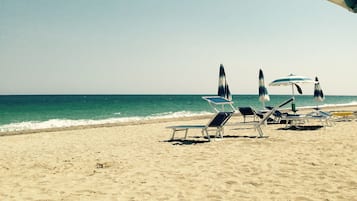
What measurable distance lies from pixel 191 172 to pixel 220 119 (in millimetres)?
3765

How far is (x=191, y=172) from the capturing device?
5117 mm

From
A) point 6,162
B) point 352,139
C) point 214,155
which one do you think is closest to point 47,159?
point 6,162

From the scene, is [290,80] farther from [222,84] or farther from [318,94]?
[318,94]

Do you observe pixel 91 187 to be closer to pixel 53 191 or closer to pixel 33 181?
pixel 53 191

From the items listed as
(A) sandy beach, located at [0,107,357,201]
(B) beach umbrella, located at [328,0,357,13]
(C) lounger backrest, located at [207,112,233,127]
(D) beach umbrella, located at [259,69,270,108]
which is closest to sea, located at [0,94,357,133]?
(D) beach umbrella, located at [259,69,270,108]

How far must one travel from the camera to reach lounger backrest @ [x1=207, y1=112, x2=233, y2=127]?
8625 mm

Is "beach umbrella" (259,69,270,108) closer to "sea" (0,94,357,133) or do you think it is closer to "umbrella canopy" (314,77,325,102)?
"umbrella canopy" (314,77,325,102)

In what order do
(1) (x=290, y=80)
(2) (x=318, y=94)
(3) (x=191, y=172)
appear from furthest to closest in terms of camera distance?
(2) (x=318, y=94) → (1) (x=290, y=80) → (3) (x=191, y=172)

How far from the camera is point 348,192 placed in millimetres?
3797

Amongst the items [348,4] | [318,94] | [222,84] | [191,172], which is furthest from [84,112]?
[348,4]

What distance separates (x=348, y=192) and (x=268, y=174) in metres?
1.23

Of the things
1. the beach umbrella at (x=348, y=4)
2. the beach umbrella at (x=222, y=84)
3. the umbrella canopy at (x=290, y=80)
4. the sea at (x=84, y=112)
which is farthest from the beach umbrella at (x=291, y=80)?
the beach umbrella at (x=348, y=4)

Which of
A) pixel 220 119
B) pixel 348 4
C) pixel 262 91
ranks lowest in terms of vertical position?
pixel 220 119

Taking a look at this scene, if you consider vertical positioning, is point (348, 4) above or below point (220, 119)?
above
